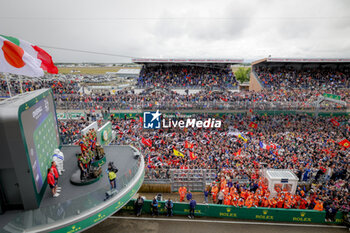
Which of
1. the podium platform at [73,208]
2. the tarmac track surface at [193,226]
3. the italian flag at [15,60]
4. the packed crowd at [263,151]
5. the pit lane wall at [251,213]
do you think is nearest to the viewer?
the podium platform at [73,208]

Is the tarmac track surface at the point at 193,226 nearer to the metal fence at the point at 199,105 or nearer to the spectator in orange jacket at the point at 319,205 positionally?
the spectator in orange jacket at the point at 319,205

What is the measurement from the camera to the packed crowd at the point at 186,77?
3413 centimetres

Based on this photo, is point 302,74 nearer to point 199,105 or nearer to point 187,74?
point 187,74

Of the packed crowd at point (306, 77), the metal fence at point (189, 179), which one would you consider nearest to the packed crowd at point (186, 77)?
the packed crowd at point (306, 77)

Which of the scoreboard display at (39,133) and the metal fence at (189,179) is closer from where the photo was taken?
the scoreboard display at (39,133)

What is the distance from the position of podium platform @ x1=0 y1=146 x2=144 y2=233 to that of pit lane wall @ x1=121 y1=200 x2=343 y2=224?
352 cm

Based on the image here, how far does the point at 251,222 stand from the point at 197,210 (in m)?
3.11

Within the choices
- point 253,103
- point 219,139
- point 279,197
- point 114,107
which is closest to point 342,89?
point 253,103

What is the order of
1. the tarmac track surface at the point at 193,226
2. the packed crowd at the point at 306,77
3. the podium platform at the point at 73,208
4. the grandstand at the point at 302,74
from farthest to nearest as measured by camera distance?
the grandstand at the point at 302,74 → the packed crowd at the point at 306,77 → the tarmac track surface at the point at 193,226 → the podium platform at the point at 73,208

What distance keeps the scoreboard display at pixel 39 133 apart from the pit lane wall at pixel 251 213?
211 inches

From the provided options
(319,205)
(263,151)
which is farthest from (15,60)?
(263,151)

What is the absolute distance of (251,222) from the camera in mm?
10750

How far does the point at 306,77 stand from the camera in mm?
35562

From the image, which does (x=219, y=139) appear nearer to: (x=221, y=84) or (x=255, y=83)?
(x=221, y=84)
